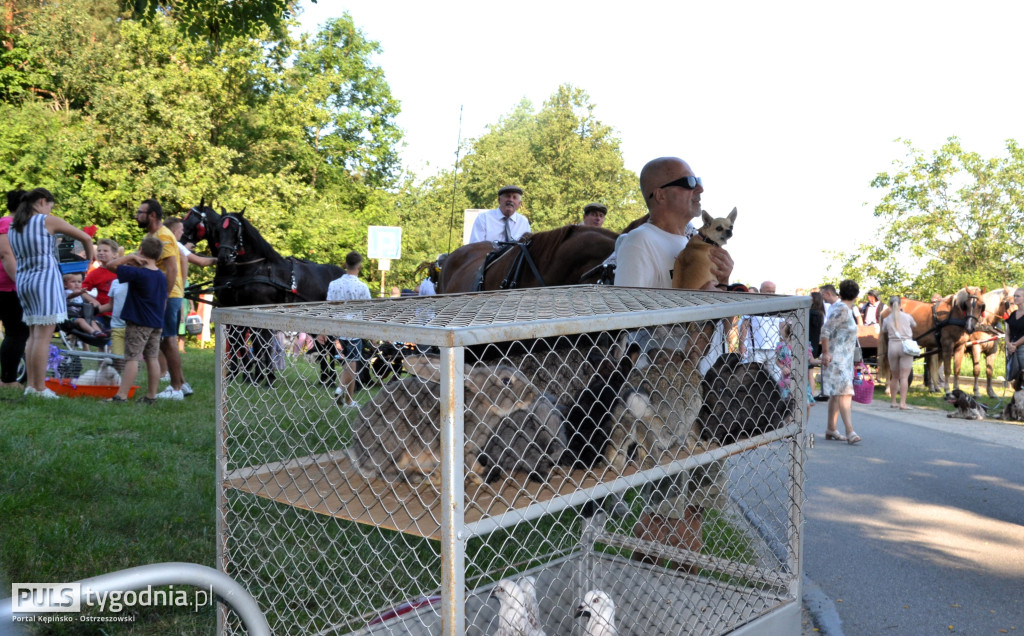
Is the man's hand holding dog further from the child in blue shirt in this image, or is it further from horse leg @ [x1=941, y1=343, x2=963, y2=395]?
horse leg @ [x1=941, y1=343, x2=963, y2=395]

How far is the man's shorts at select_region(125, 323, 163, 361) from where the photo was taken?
339 inches

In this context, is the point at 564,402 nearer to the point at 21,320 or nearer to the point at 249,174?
the point at 21,320

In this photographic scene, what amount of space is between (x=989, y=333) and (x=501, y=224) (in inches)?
547

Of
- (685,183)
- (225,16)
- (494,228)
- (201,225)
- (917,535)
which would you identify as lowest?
(917,535)

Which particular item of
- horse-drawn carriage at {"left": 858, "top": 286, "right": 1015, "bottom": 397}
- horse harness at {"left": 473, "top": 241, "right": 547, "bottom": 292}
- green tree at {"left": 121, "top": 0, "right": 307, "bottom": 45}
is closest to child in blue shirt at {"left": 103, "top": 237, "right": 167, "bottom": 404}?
green tree at {"left": 121, "top": 0, "right": 307, "bottom": 45}

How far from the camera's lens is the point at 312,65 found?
104 ft

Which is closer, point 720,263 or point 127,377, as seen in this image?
point 720,263

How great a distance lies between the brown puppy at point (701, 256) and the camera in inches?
144

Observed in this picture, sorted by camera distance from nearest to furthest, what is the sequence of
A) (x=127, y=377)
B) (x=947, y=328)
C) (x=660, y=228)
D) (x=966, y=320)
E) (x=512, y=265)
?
(x=660, y=228)
(x=512, y=265)
(x=127, y=377)
(x=966, y=320)
(x=947, y=328)

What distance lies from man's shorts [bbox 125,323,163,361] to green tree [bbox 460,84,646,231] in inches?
1607

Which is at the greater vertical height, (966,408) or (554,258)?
(554,258)

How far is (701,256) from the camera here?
145 inches

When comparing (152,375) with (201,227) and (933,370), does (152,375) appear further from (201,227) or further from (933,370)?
(933,370)

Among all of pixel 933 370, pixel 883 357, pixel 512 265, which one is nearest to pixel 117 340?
pixel 512 265
